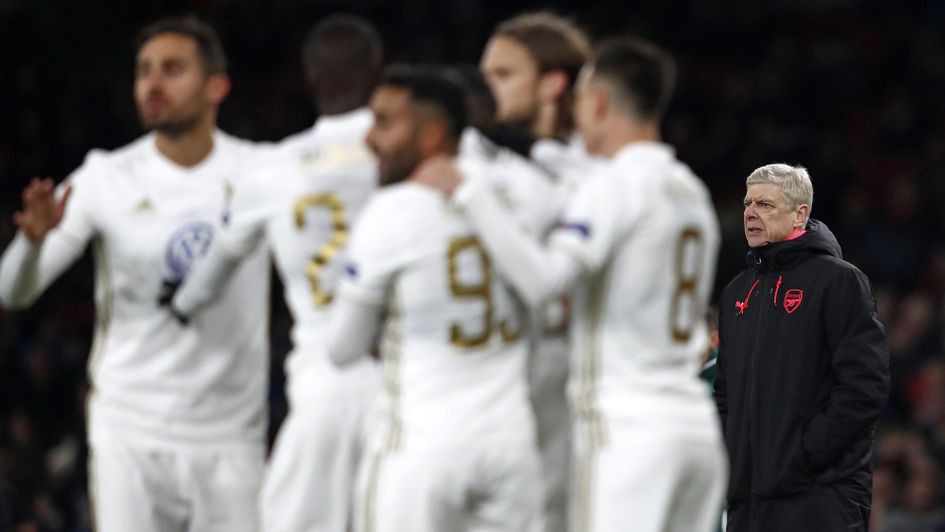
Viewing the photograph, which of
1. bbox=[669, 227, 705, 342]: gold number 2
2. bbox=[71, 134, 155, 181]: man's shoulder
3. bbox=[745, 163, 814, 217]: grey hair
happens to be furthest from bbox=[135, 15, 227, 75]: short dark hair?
bbox=[745, 163, 814, 217]: grey hair

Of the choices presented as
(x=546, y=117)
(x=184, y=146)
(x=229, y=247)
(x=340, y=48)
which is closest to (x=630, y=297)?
(x=546, y=117)

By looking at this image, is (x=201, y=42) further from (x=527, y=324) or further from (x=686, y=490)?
(x=686, y=490)

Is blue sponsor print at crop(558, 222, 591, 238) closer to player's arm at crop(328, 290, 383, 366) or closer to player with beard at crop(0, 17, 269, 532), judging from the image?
player's arm at crop(328, 290, 383, 366)

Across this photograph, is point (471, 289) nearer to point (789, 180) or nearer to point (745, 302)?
point (745, 302)

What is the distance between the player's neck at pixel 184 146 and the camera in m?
6.72

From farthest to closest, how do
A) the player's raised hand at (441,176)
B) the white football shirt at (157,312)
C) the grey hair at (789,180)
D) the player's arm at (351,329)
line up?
1. the white football shirt at (157,312)
2. the player's arm at (351,329)
3. the player's raised hand at (441,176)
4. the grey hair at (789,180)

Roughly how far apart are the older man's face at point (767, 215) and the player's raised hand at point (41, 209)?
279 cm

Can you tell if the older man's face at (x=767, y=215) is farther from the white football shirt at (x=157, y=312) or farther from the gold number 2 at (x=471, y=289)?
the white football shirt at (x=157, y=312)

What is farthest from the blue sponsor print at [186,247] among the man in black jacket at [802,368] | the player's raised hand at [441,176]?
the man in black jacket at [802,368]

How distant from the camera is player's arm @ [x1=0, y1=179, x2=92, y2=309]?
6047mm

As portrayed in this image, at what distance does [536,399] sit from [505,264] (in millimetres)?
1368

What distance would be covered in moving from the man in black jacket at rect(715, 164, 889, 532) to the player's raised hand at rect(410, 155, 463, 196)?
1053 mm

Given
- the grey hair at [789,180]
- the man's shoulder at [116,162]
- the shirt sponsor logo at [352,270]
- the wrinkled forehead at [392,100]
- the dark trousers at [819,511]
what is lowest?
the dark trousers at [819,511]

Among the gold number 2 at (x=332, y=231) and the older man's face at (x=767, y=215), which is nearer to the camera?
the older man's face at (x=767, y=215)
